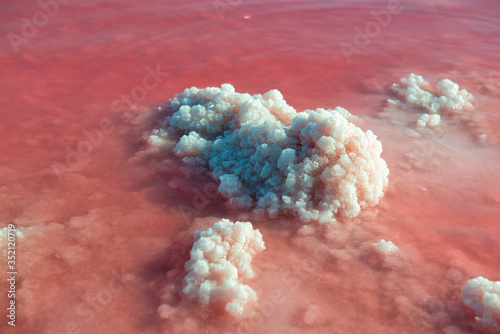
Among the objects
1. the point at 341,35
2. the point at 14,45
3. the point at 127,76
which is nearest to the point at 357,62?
the point at 341,35

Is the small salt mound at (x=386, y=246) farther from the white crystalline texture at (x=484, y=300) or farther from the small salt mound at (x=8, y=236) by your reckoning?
the small salt mound at (x=8, y=236)

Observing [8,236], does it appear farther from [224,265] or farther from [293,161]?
[293,161]

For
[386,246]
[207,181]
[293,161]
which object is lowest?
[207,181]

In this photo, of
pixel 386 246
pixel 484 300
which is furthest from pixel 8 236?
pixel 484 300

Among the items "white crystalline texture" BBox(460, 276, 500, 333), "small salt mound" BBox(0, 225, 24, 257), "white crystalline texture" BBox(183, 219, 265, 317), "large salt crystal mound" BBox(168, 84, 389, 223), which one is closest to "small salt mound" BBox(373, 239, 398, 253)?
"large salt crystal mound" BBox(168, 84, 389, 223)

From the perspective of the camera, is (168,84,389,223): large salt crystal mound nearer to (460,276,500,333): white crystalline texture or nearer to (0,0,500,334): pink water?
(0,0,500,334): pink water

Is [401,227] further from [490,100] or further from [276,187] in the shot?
[490,100]

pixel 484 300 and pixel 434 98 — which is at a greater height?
pixel 484 300
